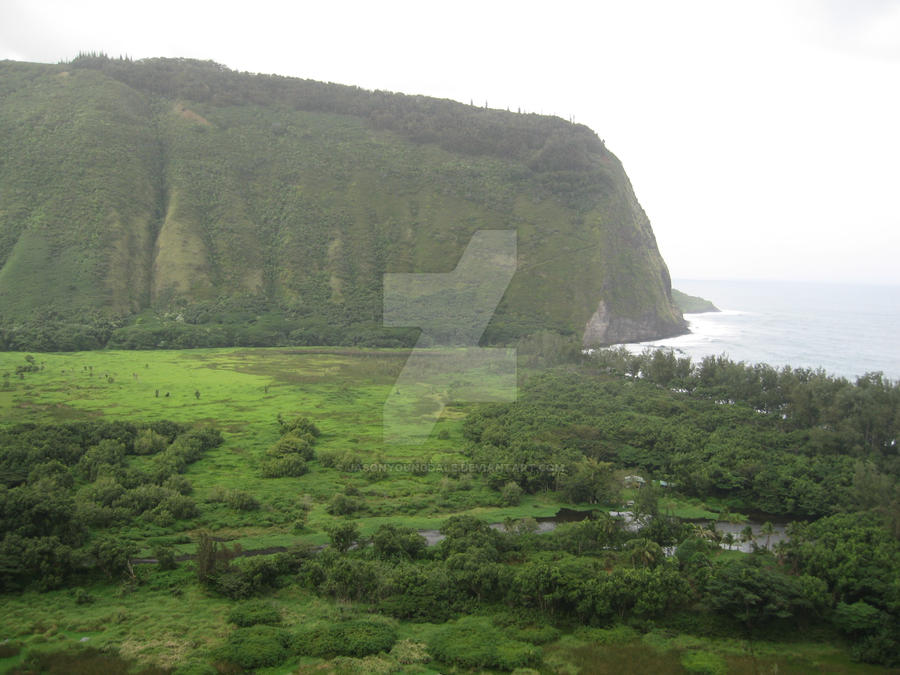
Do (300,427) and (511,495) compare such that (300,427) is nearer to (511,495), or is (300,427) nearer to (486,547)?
(511,495)

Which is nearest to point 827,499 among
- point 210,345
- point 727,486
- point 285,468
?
point 727,486

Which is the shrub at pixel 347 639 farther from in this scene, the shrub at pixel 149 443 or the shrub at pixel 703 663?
the shrub at pixel 149 443

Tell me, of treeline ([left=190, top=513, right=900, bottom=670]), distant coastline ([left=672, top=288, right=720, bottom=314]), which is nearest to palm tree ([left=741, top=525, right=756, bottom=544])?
treeline ([left=190, top=513, right=900, bottom=670])

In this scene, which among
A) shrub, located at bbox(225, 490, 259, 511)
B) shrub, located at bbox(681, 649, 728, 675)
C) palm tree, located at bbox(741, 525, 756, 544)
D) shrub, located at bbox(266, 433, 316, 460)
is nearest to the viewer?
shrub, located at bbox(681, 649, 728, 675)

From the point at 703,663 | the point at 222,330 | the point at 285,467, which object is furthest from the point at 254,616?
the point at 222,330

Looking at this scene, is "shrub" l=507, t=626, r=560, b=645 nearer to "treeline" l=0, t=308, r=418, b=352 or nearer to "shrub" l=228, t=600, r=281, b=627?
"shrub" l=228, t=600, r=281, b=627

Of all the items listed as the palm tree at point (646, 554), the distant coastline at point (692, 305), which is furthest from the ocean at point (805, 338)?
the palm tree at point (646, 554)

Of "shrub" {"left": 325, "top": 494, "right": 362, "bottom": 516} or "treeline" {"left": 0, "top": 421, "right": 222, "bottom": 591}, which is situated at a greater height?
"treeline" {"left": 0, "top": 421, "right": 222, "bottom": 591}
